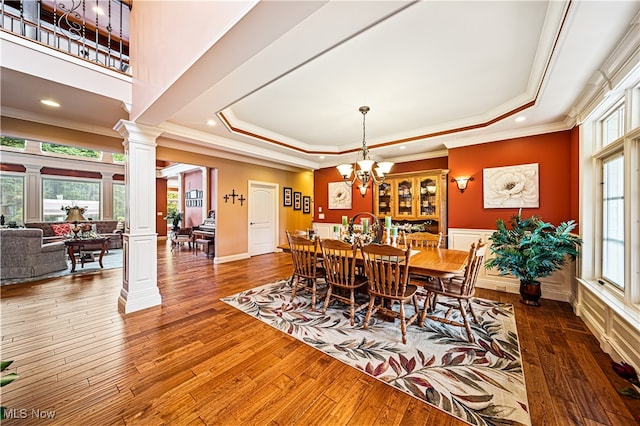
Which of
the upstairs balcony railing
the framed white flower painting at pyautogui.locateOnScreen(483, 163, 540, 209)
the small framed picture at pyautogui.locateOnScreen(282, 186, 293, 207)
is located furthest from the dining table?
the small framed picture at pyautogui.locateOnScreen(282, 186, 293, 207)

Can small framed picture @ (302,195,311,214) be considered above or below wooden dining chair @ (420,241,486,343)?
above

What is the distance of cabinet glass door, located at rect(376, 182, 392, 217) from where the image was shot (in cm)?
550

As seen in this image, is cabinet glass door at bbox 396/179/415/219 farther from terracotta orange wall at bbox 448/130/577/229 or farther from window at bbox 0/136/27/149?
window at bbox 0/136/27/149

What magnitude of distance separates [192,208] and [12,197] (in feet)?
15.8

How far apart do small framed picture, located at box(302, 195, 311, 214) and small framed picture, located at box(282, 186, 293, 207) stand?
0.53 metres

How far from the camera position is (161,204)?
32.8 ft

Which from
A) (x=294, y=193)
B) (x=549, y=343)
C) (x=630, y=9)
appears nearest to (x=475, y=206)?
(x=549, y=343)

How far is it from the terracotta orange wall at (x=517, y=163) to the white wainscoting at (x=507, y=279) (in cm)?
14

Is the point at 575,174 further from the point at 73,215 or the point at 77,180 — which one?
the point at 77,180

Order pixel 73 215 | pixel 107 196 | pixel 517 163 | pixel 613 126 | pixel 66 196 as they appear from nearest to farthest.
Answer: pixel 613 126
pixel 517 163
pixel 73 215
pixel 66 196
pixel 107 196

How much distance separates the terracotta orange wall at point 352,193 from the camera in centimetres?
530

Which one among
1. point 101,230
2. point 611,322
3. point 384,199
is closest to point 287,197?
point 384,199

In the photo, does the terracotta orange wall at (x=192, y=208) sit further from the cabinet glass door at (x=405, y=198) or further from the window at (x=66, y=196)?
the cabinet glass door at (x=405, y=198)

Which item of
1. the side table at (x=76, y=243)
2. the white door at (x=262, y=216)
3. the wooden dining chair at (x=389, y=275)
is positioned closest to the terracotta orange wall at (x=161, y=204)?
the side table at (x=76, y=243)
